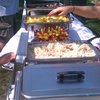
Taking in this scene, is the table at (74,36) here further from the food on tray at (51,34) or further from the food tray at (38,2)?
the food tray at (38,2)

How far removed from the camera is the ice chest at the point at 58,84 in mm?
642

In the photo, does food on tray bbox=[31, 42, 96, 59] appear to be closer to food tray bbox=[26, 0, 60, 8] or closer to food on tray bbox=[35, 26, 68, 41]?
food on tray bbox=[35, 26, 68, 41]

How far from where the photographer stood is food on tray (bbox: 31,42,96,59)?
3.50 feet

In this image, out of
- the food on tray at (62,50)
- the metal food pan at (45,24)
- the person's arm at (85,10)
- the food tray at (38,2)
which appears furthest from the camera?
the food tray at (38,2)

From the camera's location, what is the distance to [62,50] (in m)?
1.15

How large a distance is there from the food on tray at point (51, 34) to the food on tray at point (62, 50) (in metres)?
0.26

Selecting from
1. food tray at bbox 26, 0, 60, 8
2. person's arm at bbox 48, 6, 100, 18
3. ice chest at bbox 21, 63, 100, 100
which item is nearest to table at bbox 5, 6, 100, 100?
person's arm at bbox 48, 6, 100, 18

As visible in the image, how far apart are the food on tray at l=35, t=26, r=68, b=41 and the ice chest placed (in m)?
0.75

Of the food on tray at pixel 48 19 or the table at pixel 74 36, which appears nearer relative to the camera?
the table at pixel 74 36

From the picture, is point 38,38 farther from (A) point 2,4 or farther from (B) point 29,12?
(A) point 2,4

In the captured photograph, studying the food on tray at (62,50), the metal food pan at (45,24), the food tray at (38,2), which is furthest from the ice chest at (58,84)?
the food tray at (38,2)

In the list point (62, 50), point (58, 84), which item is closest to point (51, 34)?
Answer: point (62, 50)

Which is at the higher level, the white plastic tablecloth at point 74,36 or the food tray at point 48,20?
the food tray at point 48,20

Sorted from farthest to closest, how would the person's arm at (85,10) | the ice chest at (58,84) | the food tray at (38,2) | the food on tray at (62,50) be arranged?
the food tray at (38,2) < the person's arm at (85,10) < the food on tray at (62,50) < the ice chest at (58,84)
